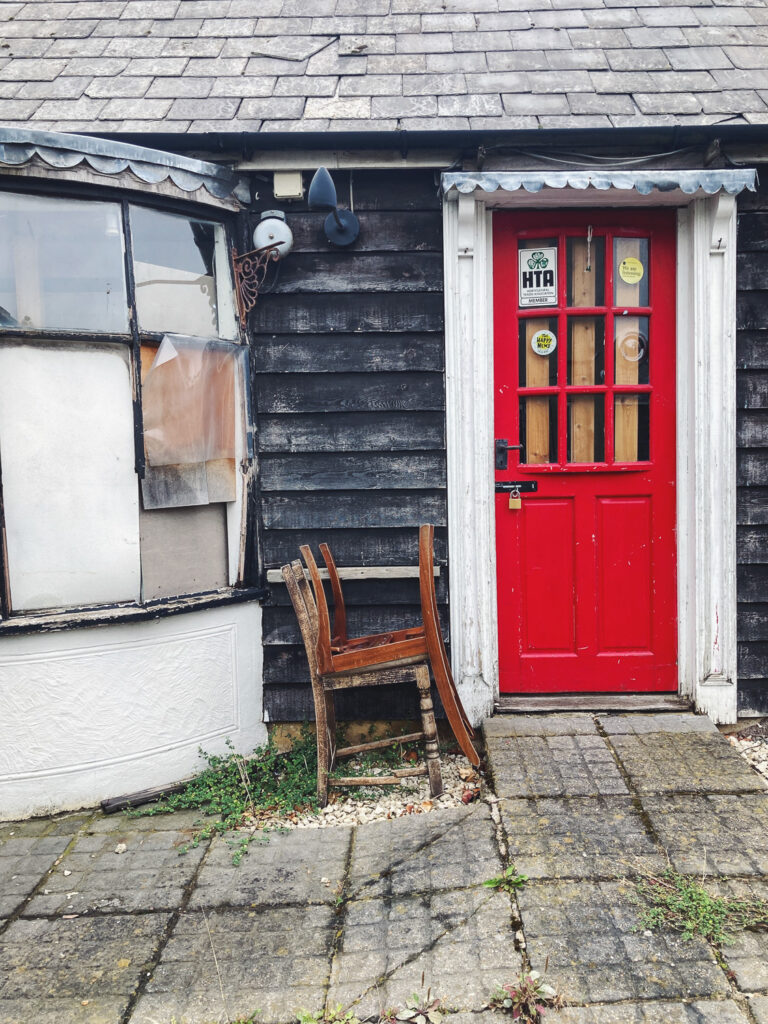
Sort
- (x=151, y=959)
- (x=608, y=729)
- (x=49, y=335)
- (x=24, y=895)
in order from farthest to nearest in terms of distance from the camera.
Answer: (x=608, y=729) → (x=49, y=335) → (x=24, y=895) → (x=151, y=959)

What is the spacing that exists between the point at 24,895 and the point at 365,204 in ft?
10.8

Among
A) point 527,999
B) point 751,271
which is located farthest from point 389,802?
point 751,271

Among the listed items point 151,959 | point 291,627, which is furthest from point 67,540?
point 151,959

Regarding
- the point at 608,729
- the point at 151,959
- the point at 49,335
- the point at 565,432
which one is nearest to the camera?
the point at 151,959

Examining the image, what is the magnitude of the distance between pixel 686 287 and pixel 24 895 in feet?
12.9

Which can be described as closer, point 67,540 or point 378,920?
point 378,920

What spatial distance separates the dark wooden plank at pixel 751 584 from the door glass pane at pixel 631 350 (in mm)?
1074

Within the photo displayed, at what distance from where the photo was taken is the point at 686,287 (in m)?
3.68

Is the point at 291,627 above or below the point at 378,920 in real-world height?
above

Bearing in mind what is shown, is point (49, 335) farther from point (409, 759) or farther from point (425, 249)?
point (409, 759)

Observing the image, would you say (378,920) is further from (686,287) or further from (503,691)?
(686,287)

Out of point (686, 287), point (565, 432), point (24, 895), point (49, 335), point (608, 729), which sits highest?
point (686, 287)

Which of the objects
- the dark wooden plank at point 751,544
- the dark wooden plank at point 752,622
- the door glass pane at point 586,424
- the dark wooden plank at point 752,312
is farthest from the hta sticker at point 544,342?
the dark wooden plank at point 752,622

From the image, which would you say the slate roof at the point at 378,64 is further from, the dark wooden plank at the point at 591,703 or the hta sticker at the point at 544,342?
the dark wooden plank at the point at 591,703
